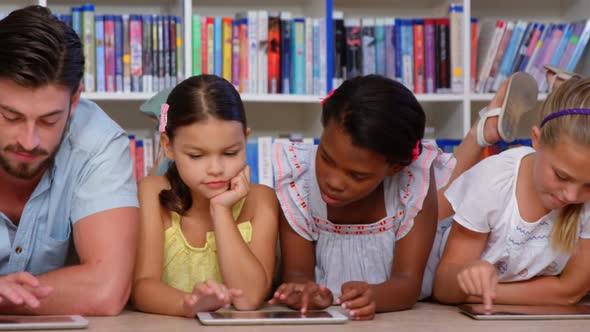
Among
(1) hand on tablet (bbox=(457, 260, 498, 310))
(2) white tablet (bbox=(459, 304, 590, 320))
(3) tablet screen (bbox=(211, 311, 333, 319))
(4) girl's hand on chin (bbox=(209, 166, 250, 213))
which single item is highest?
(4) girl's hand on chin (bbox=(209, 166, 250, 213))

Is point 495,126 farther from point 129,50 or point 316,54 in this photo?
point 129,50

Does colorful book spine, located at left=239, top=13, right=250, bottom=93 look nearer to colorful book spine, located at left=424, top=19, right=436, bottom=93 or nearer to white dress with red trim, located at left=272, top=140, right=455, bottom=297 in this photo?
colorful book spine, located at left=424, top=19, right=436, bottom=93

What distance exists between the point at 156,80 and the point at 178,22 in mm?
234

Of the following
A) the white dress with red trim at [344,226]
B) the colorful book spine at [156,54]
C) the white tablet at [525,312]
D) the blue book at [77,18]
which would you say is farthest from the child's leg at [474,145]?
the blue book at [77,18]

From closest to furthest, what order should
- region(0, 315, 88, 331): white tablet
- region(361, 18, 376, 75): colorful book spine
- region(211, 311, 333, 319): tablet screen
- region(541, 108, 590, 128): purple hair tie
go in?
1. region(0, 315, 88, 331): white tablet
2. region(211, 311, 333, 319): tablet screen
3. region(541, 108, 590, 128): purple hair tie
4. region(361, 18, 376, 75): colorful book spine

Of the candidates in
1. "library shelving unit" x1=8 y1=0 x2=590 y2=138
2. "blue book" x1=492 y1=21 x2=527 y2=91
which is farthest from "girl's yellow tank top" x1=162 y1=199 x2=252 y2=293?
"blue book" x1=492 y1=21 x2=527 y2=91

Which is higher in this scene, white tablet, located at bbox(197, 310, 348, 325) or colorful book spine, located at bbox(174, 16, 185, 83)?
colorful book spine, located at bbox(174, 16, 185, 83)

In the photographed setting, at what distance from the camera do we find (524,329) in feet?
4.10

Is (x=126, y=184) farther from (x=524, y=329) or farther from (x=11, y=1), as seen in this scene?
(x=11, y=1)

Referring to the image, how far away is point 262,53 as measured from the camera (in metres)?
2.99

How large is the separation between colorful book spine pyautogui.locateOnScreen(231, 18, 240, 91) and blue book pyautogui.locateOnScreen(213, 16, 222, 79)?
0.15 feet

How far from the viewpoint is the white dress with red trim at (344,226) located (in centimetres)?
166

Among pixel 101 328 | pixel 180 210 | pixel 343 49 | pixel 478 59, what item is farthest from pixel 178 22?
pixel 101 328

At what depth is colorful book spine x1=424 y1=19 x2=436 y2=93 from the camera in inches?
123
